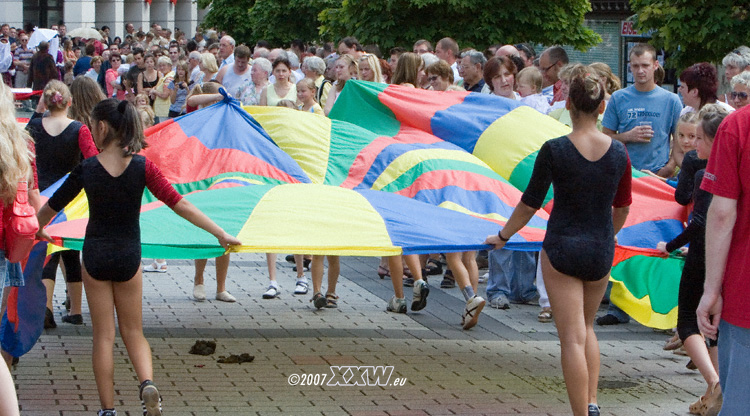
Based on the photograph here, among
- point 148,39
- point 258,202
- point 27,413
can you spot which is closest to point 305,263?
point 258,202

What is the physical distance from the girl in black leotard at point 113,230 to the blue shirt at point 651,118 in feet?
14.0

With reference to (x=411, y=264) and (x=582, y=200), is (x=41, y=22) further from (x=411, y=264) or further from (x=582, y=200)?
(x=582, y=200)

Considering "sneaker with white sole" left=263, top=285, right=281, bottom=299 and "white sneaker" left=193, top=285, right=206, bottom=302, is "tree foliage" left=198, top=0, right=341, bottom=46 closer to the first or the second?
"sneaker with white sole" left=263, top=285, right=281, bottom=299

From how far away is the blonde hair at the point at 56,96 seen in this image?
7.41 metres

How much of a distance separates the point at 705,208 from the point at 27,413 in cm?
398

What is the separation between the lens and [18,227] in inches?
204

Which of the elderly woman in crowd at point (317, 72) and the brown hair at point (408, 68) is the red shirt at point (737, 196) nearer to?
the brown hair at point (408, 68)

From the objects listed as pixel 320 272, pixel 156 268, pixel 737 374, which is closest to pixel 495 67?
pixel 320 272

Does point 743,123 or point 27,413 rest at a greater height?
point 743,123

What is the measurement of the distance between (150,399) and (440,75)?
5.20 meters

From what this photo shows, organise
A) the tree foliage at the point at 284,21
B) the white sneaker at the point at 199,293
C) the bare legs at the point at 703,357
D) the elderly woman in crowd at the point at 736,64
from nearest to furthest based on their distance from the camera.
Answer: the bare legs at the point at 703,357 < the elderly woman in crowd at the point at 736,64 < the white sneaker at the point at 199,293 < the tree foliage at the point at 284,21

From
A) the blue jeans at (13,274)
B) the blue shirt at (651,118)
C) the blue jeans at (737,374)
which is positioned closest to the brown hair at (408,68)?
the blue shirt at (651,118)

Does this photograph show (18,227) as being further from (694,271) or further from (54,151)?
(694,271)

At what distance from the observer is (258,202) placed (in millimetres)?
7000
